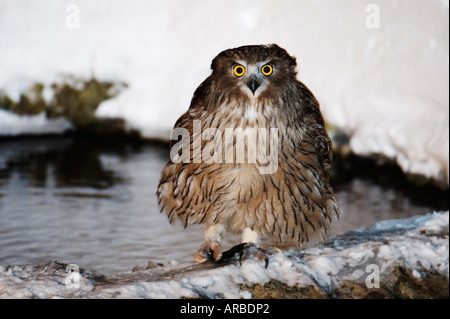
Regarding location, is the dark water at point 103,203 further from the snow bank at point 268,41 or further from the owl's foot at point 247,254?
the owl's foot at point 247,254

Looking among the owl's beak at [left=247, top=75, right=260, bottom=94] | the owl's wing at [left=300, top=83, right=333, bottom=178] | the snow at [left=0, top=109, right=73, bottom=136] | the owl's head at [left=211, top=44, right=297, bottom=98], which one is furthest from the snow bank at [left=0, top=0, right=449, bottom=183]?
the owl's beak at [left=247, top=75, right=260, bottom=94]

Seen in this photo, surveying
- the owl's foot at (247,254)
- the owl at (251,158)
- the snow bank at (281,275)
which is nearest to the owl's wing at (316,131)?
the owl at (251,158)

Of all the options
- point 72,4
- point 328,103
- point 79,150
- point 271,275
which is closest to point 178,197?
point 271,275

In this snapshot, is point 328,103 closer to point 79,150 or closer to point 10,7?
point 79,150

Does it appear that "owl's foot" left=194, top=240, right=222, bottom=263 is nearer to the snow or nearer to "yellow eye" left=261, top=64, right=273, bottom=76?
"yellow eye" left=261, top=64, right=273, bottom=76

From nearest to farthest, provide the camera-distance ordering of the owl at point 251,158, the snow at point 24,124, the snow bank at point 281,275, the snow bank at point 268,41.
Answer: the snow bank at point 281,275 < the owl at point 251,158 < the snow bank at point 268,41 < the snow at point 24,124

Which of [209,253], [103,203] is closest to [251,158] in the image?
[209,253]

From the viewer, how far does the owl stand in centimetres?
372

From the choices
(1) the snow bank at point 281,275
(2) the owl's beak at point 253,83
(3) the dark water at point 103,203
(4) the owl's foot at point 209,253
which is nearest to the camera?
(1) the snow bank at point 281,275

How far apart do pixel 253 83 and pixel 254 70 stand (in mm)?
72

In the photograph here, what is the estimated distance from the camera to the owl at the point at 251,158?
3.72 meters

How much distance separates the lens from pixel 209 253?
4.10m

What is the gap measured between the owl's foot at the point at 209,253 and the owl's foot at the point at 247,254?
6 cm

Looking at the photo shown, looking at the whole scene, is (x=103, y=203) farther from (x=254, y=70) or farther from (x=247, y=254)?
(x=254, y=70)
